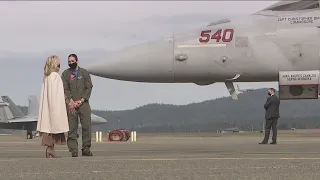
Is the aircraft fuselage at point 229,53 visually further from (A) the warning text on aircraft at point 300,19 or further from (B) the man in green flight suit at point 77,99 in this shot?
(B) the man in green flight suit at point 77,99

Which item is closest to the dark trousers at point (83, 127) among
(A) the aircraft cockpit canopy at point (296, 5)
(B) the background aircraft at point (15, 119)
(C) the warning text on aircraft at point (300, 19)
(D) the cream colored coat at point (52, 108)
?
(D) the cream colored coat at point (52, 108)

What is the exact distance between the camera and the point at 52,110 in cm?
928

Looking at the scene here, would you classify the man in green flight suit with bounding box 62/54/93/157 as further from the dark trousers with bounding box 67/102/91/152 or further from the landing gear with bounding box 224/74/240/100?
the landing gear with bounding box 224/74/240/100

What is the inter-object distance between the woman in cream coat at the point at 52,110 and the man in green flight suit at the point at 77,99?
0.45m

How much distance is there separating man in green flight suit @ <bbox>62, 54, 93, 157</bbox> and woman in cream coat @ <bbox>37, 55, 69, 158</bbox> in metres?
0.45

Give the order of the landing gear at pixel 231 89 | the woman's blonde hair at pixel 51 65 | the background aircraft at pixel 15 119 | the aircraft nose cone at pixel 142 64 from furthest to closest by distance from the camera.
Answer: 1. the background aircraft at pixel 15 119
2. the landing gear at pixel 231 89
3. the aircraft nose cone at pixel 142 64
4. the woman's blonde hair at pixel 51 65

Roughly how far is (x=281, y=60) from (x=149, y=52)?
2.86 meters

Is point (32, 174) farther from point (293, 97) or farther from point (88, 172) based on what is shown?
point (293, 97)

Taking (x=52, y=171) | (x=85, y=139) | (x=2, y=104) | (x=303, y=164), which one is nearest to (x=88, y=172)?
(x=52, y=171)

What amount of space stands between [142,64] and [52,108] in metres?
3.88

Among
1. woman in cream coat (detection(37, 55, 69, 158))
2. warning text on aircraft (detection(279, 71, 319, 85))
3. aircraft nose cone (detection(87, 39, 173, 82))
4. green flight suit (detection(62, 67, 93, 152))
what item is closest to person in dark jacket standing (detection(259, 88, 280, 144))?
warning text on aircraft (detection(279, 71, 319, 85))

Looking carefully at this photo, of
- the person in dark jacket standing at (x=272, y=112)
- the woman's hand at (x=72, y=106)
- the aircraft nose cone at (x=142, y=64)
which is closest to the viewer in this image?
the woman's hand at (x=72, y=106)

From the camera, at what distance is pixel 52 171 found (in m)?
6.39

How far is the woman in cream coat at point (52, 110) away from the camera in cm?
927
